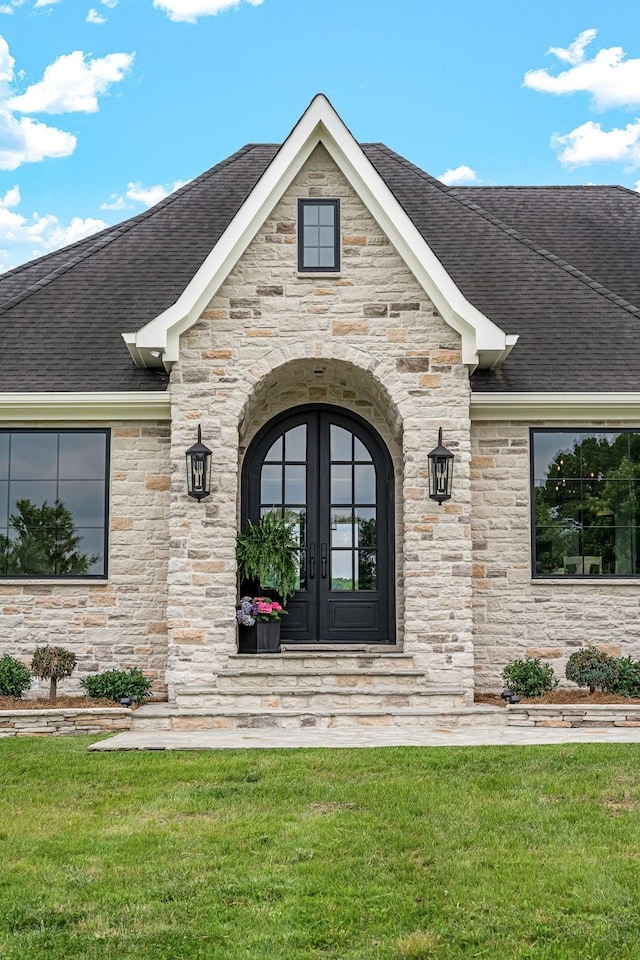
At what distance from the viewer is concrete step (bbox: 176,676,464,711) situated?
Result: 33.9 ft

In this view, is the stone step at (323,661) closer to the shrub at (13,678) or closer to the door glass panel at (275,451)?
the shrub at (13,678)

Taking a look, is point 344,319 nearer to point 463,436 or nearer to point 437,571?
point 463,436

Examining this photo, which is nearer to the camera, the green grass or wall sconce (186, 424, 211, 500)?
the green grass

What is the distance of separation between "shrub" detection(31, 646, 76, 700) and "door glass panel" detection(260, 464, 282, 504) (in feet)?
10.4

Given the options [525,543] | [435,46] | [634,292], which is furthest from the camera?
[435,46]

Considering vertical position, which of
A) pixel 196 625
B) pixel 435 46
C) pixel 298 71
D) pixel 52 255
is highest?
pixel 435 46

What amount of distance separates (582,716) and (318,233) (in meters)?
6.14

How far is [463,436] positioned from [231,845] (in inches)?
251

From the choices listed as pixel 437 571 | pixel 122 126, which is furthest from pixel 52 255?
pixel 122 126

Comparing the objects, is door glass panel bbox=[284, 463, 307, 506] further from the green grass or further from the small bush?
the green grass

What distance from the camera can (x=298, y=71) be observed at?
16516mm

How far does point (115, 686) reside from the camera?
34.9 ft

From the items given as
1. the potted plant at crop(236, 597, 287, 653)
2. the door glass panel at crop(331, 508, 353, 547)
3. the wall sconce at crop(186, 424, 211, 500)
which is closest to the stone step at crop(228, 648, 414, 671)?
the potted plant at crop(236, 597, 287, 653)

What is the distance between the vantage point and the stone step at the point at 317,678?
10523mm
